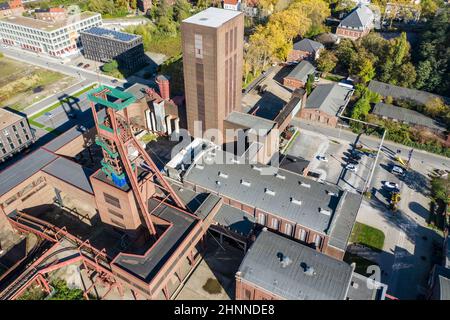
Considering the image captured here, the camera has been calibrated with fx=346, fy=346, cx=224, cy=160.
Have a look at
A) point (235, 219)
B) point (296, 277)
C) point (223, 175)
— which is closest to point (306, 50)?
point (223, 175)

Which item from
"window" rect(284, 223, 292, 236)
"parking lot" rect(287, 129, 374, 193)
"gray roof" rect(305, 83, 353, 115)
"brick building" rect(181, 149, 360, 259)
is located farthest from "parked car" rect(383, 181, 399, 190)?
"window" rect(284, 223, 292, 236)

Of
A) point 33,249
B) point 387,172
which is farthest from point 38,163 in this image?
point 387,172

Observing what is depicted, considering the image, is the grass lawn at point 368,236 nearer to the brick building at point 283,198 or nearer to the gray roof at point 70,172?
the brick building at point 283,198

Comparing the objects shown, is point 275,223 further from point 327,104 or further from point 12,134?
point 12,134

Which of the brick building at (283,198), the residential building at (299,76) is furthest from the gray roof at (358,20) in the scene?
the brick building at (283,198)

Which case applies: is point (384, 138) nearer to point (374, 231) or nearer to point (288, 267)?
point (374, 231)

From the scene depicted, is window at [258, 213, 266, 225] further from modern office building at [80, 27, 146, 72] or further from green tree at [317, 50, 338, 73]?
modern office building at [80, 27, 146, 72]
